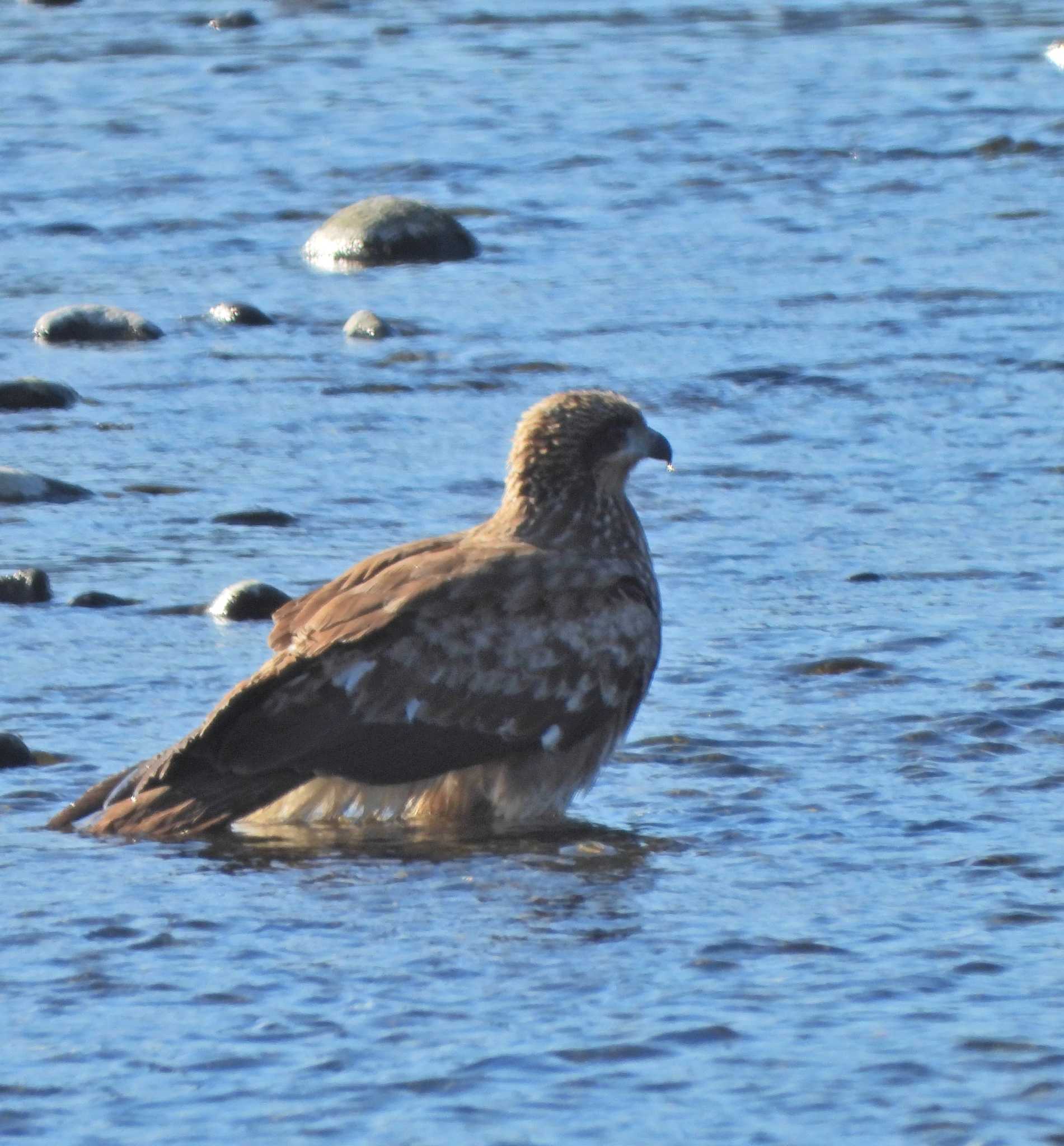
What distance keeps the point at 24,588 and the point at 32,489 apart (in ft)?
4.97

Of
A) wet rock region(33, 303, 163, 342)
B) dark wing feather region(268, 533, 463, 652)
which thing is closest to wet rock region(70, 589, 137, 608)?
dark wing feather region(268, 533, 463, 652)

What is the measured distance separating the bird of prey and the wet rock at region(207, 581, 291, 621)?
4.76 ft

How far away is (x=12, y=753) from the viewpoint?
329 inches

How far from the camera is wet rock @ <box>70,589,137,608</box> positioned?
10062 mm

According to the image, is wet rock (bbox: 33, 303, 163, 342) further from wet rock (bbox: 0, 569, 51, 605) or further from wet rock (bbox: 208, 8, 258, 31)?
wet rock (bbox: 208, 8, 258, 31)

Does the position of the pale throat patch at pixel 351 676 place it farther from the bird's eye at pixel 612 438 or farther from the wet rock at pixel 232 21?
the wet rock at pixel 232 21

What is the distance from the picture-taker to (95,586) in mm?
10344

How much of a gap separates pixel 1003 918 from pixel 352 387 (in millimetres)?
7284

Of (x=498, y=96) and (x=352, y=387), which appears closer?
(x=352, y=387)

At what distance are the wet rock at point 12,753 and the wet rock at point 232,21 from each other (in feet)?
68.9

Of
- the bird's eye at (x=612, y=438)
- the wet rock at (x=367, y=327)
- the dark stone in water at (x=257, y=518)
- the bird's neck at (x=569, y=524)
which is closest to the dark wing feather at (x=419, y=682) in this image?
the bird's neck at (x=569, y=524)

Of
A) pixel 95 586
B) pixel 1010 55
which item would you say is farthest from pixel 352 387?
pixel 1010 55

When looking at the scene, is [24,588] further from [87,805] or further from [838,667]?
[838,667]

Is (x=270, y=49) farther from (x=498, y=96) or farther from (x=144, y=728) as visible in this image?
(x=144, y=728)
